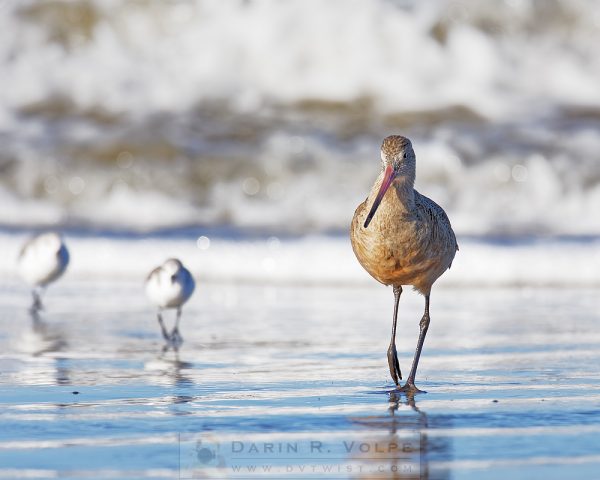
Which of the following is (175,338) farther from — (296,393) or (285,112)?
(285,112)

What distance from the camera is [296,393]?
529 centimetres

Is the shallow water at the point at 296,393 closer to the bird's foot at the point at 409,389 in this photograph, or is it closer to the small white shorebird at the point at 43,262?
the bird's foot at the point at 409,389

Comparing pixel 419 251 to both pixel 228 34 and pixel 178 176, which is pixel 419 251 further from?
pixel 228 34

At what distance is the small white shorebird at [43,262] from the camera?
30.6ft

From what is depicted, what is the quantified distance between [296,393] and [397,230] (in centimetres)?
82

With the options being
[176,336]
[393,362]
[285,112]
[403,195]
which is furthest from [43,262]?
[285,112]

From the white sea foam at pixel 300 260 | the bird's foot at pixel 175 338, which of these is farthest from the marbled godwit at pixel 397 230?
the white sea foam at pixel 300 260

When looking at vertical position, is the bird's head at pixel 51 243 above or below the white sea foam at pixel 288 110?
below

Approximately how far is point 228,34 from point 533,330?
38.8 feet

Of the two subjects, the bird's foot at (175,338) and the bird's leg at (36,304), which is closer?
the bird's foot at (175,338)

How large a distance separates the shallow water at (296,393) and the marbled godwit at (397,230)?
0.52 meters

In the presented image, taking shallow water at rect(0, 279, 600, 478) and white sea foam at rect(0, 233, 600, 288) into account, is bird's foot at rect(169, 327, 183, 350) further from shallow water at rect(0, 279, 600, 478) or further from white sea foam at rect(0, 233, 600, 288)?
white sea foam at rect(0, 233, 600, 288)

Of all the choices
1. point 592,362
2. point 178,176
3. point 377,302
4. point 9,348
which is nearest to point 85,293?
point 377,302

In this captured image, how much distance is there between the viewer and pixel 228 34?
18.6m
